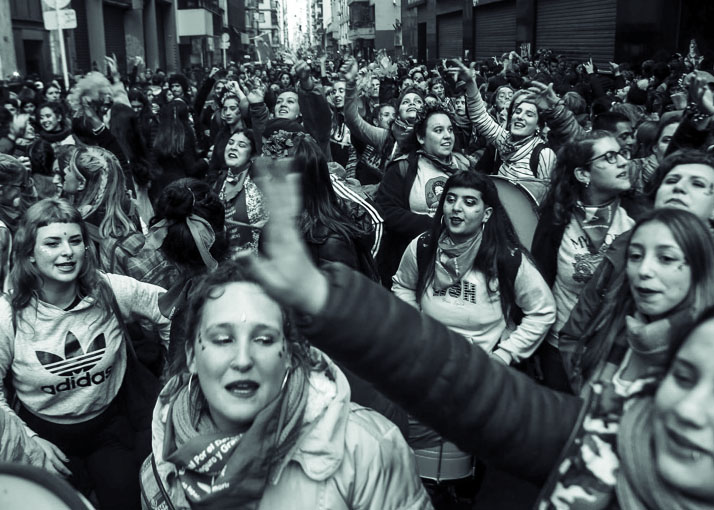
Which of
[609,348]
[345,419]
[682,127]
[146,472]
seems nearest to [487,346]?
[609,348]

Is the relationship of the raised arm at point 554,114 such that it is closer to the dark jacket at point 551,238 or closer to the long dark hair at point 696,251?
the dark jacket at point 551,238

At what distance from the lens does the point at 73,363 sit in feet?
9.46

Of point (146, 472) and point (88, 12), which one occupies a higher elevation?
point (88, 12)

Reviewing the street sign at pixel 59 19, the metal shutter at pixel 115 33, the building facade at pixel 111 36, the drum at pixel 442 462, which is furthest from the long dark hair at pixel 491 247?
the metal shutter at pixel 115 33

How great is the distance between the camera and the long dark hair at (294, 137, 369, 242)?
11.5 feet

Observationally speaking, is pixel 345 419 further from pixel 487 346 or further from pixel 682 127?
pixel 682 127

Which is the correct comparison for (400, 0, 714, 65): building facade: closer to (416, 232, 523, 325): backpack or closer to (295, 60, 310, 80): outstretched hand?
(295, 60, 310, 80): outstretched hand

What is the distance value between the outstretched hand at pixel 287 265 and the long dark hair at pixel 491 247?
6.50 feet

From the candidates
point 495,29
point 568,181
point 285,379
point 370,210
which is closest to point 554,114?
point 568,181

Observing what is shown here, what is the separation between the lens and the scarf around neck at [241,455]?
1835 mm

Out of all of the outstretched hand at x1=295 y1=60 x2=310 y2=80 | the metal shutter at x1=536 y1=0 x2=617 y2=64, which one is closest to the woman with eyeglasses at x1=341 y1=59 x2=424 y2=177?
the outstretched hand at x1=295 y1=60 x2=310 y2=80

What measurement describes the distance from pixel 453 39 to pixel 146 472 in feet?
119

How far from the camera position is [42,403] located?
287cm

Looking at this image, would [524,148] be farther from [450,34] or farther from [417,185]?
[450,34]
